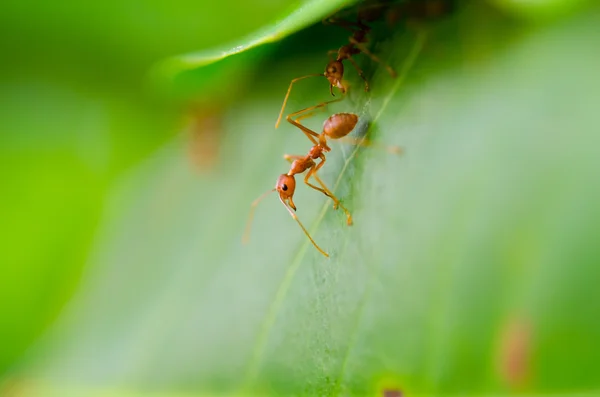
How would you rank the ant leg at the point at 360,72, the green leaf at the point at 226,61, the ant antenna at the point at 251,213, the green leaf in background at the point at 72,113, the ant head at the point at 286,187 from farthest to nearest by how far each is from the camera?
the green leaf in background at the point at 72,113 → the ant antenna at the point at 251,213 → the ant head at the point at 286,187 → the ant leg at the point at 360,72 → the green leaf at the point at 226,61

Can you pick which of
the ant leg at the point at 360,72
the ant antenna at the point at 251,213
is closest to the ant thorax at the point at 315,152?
the ant antenna at the point at 251,213

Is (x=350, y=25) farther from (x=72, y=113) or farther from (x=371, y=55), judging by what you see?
(x=72, y=113)

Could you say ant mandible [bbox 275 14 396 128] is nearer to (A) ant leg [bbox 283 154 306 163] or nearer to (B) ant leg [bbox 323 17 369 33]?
(B) ant leg [bbox 323 17 369 33]

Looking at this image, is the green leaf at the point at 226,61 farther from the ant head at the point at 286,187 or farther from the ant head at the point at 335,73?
the ant head at the point at 286,187

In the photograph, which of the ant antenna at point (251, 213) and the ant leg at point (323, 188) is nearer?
the ant leg at point (323, 188)

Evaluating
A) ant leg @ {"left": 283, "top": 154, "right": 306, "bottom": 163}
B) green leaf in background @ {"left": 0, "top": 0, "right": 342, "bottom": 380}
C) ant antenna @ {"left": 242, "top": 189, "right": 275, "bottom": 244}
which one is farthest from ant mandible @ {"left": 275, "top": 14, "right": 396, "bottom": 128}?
green leaf in background @ {"left": 0, "top": 0, "right": 342, "bottom": 380}

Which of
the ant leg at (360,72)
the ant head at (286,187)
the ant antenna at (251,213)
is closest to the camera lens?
the ant leg at (360,72)

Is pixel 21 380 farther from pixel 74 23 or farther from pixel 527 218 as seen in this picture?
pixel 527 218
